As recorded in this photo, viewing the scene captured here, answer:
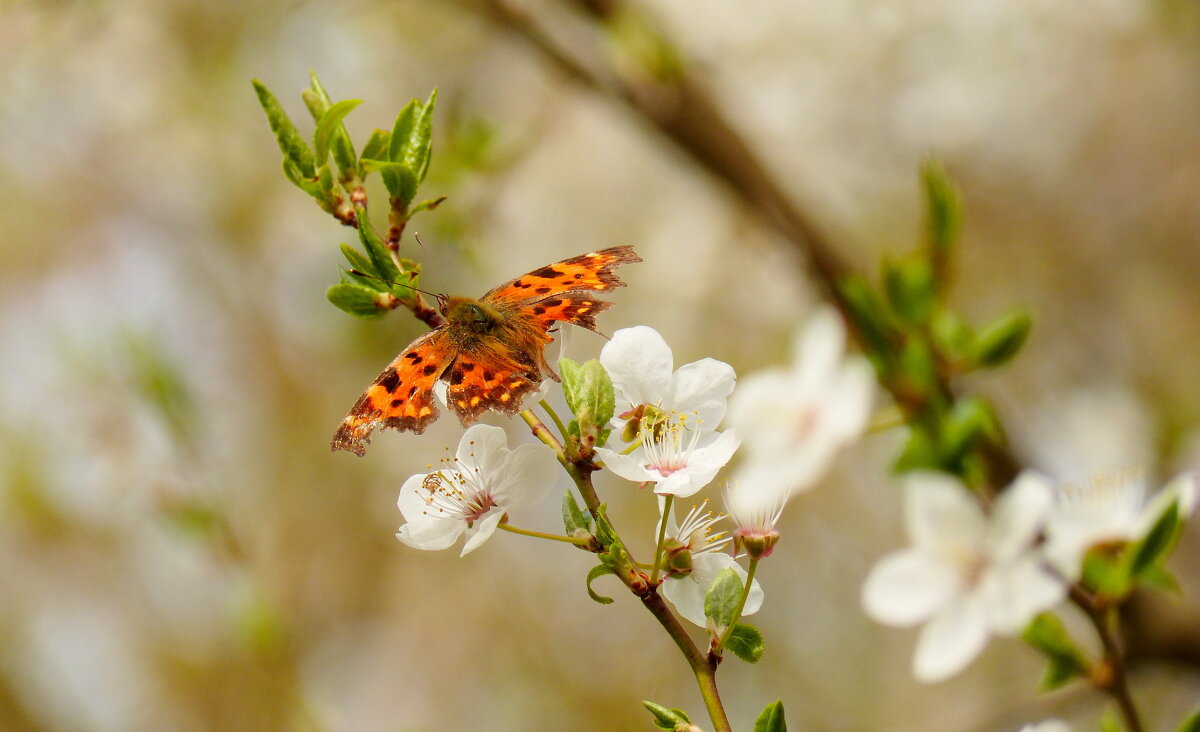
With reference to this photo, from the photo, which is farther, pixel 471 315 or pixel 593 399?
pixel 471 315

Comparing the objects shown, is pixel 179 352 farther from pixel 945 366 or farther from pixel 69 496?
pixel 945 366

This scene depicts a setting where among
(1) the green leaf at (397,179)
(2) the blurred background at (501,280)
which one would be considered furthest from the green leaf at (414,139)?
(2) the blurred background at (501,280)

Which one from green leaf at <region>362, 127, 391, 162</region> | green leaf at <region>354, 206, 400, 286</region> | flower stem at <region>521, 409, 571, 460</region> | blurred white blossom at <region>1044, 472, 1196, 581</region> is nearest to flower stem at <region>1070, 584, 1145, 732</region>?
blurred white blossom at <region>1044, 472, 1196, 581</region>

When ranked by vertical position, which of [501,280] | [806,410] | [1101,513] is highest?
[501,280]

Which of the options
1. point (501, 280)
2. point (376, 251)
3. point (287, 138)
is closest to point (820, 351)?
point (376, 251)

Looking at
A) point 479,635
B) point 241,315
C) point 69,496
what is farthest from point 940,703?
point 69,496

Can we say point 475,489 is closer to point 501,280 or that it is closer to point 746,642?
point 746,642

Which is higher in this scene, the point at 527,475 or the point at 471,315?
the point at 471,315
